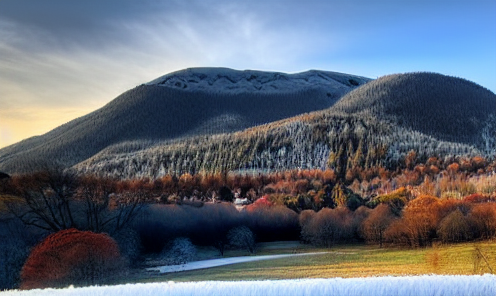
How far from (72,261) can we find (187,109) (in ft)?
122

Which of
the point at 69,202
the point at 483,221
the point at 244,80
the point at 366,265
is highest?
the point at 244,80

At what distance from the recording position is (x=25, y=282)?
27.0 feet

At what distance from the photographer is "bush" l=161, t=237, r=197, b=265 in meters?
9.26

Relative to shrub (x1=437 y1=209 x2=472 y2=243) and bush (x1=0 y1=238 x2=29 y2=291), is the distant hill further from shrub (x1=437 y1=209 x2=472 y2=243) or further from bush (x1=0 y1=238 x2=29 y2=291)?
bush (x1=0 y1=238 x2=29 y2=291)

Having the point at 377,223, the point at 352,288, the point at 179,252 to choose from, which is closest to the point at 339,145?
the point at 377,223

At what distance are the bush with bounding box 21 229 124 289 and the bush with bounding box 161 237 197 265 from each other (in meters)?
0.97

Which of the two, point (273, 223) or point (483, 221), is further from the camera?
point (273, 223)

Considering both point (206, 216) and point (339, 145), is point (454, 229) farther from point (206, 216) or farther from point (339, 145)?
point (339, 145)

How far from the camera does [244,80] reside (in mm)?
58000

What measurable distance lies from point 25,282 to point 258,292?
189 inches

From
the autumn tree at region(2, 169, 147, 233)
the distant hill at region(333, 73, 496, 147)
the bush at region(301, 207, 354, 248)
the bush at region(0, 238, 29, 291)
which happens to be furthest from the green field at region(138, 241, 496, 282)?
the distant hill at region(333, 73, 496, 147)

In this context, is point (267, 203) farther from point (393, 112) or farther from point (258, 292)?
point (393, 112)

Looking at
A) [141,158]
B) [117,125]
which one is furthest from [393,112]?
[117,125]

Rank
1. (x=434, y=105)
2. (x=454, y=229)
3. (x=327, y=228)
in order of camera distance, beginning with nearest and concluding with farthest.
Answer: (x=454, y=229)
(x=327, y=228)
(x=434, y=105)
